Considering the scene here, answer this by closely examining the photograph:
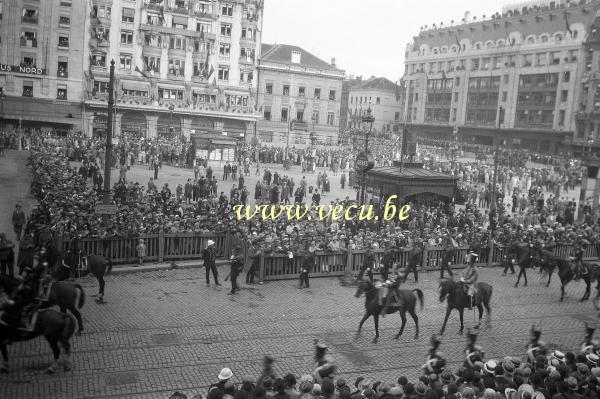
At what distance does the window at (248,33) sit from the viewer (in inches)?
2731

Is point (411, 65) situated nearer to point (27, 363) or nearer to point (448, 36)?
point (448, 36)

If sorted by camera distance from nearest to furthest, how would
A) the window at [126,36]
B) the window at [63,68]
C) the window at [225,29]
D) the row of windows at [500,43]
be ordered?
the window at [63,68] → the window at [126,36] → the window at [225,29] → the row of windows at [500,43]

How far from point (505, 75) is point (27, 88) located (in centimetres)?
6286

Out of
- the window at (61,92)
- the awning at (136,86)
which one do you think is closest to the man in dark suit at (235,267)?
the window at (61,92)

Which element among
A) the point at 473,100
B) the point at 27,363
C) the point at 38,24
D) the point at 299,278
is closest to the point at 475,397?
the point at 27,363

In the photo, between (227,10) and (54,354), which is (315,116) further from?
(54,354)

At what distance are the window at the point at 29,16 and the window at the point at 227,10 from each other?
2077cm

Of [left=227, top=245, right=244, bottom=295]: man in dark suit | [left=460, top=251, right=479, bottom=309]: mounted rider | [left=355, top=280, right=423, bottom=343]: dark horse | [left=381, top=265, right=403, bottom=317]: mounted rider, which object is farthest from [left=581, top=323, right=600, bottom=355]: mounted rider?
[left=227, top=245, right=244, bottom=295]: man in dark suit

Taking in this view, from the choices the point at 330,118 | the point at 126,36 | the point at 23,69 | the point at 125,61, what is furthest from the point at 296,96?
the point at 23,69

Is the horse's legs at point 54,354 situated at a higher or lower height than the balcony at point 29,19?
lower

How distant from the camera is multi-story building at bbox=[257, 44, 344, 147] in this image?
7744 centimetres

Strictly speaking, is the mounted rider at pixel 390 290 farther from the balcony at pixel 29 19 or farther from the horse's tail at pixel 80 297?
the balcony at pixel 29 19

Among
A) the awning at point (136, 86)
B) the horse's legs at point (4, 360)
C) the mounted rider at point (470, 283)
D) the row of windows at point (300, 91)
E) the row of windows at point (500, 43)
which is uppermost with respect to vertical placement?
the row of windows at point (500, 43)

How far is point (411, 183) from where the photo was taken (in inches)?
1160
